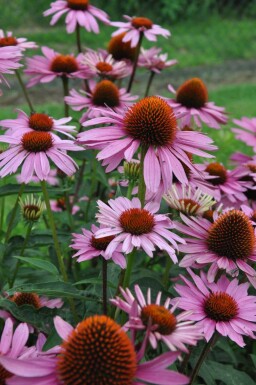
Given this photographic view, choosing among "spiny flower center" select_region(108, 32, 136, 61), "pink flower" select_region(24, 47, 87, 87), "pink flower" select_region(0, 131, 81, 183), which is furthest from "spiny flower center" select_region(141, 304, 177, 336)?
"spiny flower center" select_region(108, 32, 136, 61)

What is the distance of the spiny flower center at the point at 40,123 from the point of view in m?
1.23

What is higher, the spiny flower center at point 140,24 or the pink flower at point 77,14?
the spiny flower center at point 140,24

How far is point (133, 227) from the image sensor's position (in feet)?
3.15

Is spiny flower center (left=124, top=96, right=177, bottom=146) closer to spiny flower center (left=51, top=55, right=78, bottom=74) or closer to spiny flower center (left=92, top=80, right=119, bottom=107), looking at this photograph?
spiny flower center (left=92, top=80, right=119, bottom=107)

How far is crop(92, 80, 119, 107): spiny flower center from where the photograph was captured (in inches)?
60.3

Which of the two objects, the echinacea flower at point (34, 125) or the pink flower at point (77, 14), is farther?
the pink flower at point (77, 14)

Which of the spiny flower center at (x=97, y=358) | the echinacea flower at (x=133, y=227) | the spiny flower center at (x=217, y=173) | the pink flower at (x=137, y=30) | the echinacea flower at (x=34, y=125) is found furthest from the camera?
the pink flower at (x=137, y=30)

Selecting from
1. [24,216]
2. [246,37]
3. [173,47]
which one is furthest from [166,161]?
[246,37]

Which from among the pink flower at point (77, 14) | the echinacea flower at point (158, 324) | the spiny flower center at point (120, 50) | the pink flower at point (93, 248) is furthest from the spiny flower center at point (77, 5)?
the echinacea flower at point (158, 324)

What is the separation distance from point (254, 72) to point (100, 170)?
4.35 metres

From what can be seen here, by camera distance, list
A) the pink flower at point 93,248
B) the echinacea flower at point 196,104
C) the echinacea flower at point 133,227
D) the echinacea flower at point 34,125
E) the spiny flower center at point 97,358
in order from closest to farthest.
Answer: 1. the spiny flower center at point 97,358
2. the echinacea flower at point 133,227
3. the pink flower at point 93,248
4. the echinacea flower at point 34,125
5. the echinacea flower at point 196,104

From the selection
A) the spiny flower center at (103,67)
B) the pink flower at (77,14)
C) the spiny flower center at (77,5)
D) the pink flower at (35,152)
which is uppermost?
the pink flower at (35,152)

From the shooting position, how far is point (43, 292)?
0.96 metres

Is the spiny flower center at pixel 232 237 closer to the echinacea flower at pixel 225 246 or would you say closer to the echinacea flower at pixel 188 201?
the echinacea flower at pixel 225 246
